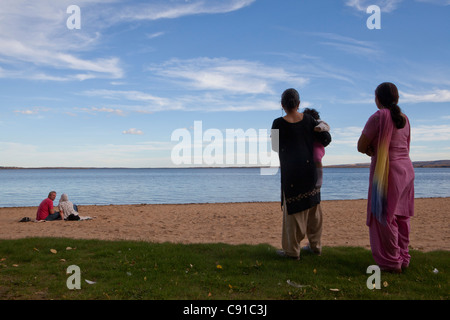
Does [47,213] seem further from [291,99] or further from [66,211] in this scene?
[291,99]

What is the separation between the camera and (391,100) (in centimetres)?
502

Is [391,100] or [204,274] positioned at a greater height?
[391,100]

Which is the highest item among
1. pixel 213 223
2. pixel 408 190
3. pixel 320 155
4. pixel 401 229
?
pixel 320 155

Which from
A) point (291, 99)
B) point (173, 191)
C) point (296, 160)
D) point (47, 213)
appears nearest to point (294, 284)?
point (296, 160)

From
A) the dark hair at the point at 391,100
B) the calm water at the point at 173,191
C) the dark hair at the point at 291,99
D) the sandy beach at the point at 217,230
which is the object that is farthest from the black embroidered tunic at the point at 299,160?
the calm water at the point at 173,191

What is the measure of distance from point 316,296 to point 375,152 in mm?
2099

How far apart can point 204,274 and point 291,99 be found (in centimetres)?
277

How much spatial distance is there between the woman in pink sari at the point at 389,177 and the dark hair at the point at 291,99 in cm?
103

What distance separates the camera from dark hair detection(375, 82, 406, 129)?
4.91 m

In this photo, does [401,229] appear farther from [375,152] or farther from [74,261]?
[74,261]

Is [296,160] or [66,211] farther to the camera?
[66,211]

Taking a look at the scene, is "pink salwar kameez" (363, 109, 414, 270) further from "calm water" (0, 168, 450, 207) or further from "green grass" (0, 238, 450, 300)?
"calm water" (0, 168, 450, 207)
